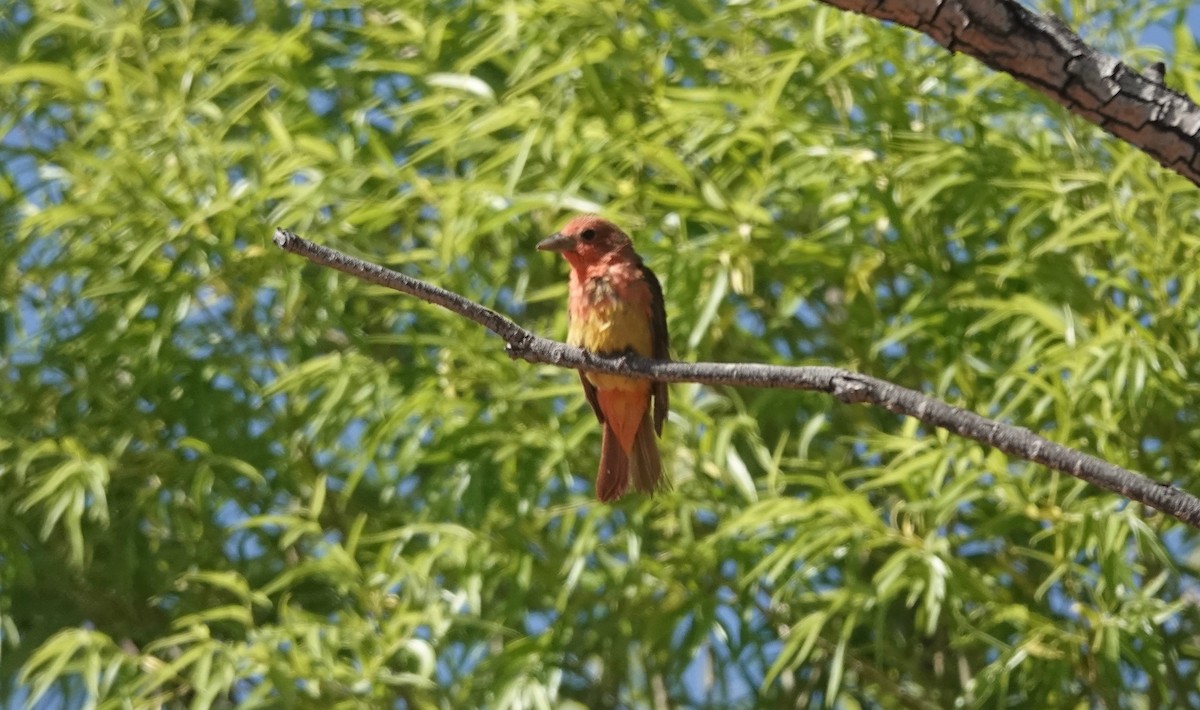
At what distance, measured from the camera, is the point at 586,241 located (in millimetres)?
3896

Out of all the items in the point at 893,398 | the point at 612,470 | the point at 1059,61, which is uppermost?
the point at 1059,61

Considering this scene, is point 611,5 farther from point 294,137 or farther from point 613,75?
point 294,137

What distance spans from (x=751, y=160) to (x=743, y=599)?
1.18 meters

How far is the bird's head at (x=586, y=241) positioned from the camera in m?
3.89

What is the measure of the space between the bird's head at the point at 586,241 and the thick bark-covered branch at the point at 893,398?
1201 mm

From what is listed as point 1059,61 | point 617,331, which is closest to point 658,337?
point 617,331

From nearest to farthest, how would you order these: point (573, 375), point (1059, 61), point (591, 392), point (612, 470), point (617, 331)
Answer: point (1059, 61)
point (617, 331)
point (612, 470)
point (591, 392)
point (573, 375)

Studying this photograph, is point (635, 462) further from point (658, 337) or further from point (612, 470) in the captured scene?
point (658, 337)

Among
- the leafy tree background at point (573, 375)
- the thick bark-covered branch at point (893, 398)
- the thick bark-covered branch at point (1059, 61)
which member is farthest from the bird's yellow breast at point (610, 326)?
the thick bark-covered branch at point (1059, 61)

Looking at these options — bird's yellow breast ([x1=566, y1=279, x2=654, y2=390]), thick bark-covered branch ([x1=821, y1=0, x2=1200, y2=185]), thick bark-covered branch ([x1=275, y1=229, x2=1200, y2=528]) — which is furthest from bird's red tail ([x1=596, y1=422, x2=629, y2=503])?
thick bark-covered branch ([x1=821, y1=0, x2=1200, y2=185])

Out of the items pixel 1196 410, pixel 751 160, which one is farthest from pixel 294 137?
pixel 1196 410

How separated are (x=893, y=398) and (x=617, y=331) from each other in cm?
133

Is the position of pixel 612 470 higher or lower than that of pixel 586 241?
lower

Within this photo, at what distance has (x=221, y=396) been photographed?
16.0ft
